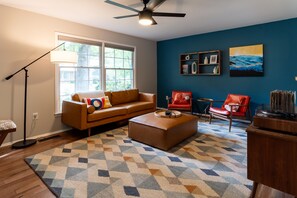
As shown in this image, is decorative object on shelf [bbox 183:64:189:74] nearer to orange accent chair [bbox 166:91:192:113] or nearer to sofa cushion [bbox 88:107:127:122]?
orange accent chair [bbox 166:91:192:113]

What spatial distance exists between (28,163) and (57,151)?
0.42m

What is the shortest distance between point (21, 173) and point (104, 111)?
1715 mm

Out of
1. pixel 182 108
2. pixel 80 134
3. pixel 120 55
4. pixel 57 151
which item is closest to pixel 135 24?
pixel 120 55

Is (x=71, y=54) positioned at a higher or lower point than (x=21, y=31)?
lower

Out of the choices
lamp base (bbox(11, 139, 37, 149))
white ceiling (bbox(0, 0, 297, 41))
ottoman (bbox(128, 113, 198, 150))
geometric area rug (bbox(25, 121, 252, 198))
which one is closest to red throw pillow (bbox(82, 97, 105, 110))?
geometric area rug (bbox(25, 121, 252, 198))

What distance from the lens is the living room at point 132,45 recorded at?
9.86 ft

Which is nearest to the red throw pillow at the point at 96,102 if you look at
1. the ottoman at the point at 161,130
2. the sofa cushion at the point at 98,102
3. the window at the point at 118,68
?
the sofa cushion at the point at 98,102

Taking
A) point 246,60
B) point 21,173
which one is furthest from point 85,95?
point 246,60

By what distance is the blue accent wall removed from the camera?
3826 millimetres

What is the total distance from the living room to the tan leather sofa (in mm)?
361

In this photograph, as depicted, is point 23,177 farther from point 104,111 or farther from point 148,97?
point 148,97

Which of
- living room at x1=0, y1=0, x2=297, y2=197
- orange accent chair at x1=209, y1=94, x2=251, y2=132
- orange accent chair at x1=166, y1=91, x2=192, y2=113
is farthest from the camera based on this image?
orange accent chair at x1=166, y1=91, x2=192, y2=113

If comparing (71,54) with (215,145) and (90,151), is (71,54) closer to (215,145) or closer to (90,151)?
(90,151)

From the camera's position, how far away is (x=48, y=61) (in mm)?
3490
